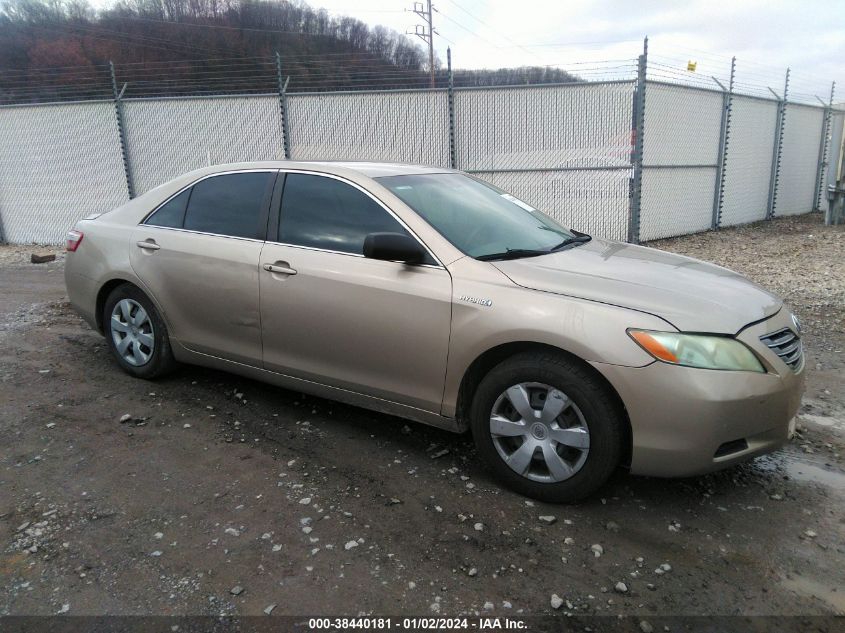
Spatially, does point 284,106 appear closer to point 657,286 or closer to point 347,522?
point 657,286

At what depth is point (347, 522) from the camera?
9.52 feet

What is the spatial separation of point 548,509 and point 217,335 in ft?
7.69

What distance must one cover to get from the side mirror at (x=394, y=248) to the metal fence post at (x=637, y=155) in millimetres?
7447

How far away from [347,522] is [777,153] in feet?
47.0

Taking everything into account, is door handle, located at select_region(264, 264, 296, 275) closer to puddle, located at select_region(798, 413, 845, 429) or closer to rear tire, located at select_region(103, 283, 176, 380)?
rear tire, located at select_region(103, 283, 176, 380)

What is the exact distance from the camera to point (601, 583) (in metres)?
2.51

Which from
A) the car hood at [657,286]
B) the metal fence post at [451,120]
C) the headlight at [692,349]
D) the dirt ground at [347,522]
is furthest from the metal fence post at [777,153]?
the headlight at [692,349]

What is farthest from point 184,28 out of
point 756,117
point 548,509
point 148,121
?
point 548,509

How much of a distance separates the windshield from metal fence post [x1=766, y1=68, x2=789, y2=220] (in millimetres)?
11766

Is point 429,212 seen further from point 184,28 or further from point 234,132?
point 184,28

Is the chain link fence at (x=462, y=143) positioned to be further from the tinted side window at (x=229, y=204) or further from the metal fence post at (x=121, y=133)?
the tinted side window at (x=229, y=204)

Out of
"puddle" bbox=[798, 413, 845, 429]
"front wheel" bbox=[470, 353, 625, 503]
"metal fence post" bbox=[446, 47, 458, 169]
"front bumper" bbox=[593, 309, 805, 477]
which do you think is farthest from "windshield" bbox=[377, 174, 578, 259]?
"metal fence post" bbox=[446, 47, 458, 169]

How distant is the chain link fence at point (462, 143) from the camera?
10.0m

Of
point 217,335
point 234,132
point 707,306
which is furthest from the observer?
point 234,132
